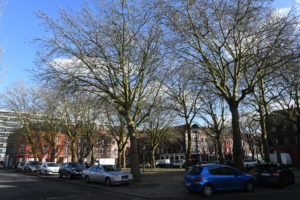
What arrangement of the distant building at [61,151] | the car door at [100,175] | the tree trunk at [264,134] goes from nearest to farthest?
the car door at [100,175] < the tree trunk at [264,134] < the distant building at [61,151]

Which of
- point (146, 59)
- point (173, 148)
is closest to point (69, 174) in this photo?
point (146, 59)

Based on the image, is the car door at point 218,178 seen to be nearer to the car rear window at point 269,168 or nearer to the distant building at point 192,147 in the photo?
the car rear window at point 269,168

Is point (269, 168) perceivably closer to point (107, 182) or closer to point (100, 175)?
point (107, 182)

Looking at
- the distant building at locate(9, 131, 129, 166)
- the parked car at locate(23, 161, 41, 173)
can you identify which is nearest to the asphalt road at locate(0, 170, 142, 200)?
the parked car at locate(23, 161, 41, 173)

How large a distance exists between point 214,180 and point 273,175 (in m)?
4.73

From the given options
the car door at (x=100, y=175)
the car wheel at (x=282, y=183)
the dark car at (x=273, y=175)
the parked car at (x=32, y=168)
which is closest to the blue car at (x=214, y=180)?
the dark car at (x=273, y=175)

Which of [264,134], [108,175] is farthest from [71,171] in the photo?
[264,134]

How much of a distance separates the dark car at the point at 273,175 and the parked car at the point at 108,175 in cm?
826

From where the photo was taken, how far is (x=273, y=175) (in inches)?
523

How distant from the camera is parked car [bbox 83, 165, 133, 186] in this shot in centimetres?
1509

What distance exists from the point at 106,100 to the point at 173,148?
6525 centimetres

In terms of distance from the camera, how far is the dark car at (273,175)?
13156 mm

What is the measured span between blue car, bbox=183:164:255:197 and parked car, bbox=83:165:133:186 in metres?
5.15

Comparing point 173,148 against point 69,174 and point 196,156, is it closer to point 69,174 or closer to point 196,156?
point 196,156
